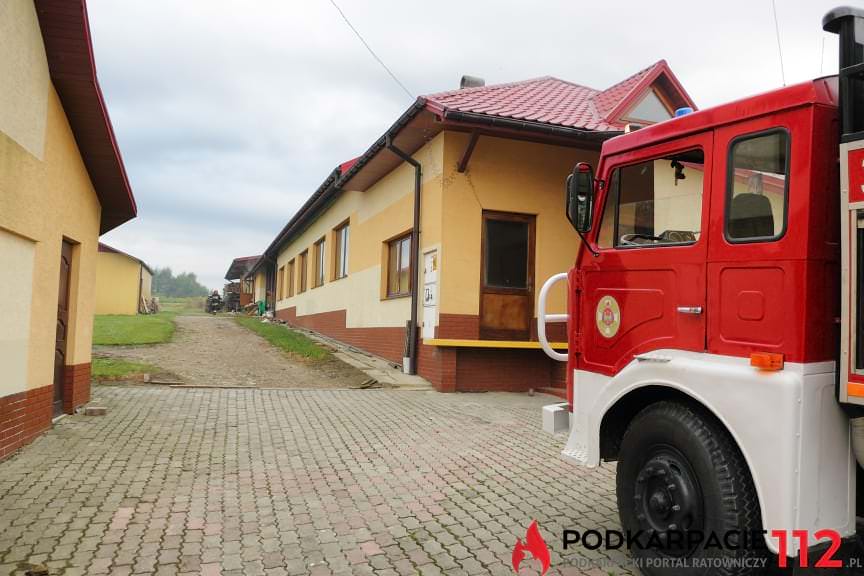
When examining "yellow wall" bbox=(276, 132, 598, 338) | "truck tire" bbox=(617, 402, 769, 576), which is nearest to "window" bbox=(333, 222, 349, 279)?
"yellow wall" bbox=(276, 132, 598, 338)

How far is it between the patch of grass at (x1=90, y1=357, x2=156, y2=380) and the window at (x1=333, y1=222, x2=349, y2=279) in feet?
20.9

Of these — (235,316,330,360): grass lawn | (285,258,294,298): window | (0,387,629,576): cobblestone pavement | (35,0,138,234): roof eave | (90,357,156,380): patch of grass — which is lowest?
(0,387,629,576): cobblestone pavement

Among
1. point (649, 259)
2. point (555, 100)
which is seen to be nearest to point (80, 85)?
point (649, 259)

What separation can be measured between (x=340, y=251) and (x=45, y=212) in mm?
11489

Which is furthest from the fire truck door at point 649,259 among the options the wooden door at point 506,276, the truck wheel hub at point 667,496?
the wooden door at point 506,276

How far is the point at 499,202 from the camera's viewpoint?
33.6ft

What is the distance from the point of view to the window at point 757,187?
274cm

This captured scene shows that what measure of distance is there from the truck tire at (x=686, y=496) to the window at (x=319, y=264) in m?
17.1

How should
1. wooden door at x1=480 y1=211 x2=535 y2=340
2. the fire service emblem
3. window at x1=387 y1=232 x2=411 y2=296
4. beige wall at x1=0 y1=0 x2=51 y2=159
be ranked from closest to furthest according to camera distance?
the fire service emblem
beige wall at x1=0 y1=0 x2=51 y2=159
wooden door at x1=480 y1=211 x2=535 y2=340
window at x1=387 y1=232 x2=411 y2=296

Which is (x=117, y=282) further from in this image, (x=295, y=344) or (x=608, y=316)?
(x=608, y=316)

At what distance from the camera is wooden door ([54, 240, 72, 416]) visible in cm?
718

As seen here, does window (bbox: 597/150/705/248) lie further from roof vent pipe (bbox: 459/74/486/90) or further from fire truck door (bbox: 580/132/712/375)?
roof vent pipe (bbox: 459/74/486/90)

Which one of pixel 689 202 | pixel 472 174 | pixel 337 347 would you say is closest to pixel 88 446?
pixel 689 202

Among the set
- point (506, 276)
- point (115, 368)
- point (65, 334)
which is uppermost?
point (506, 276)
